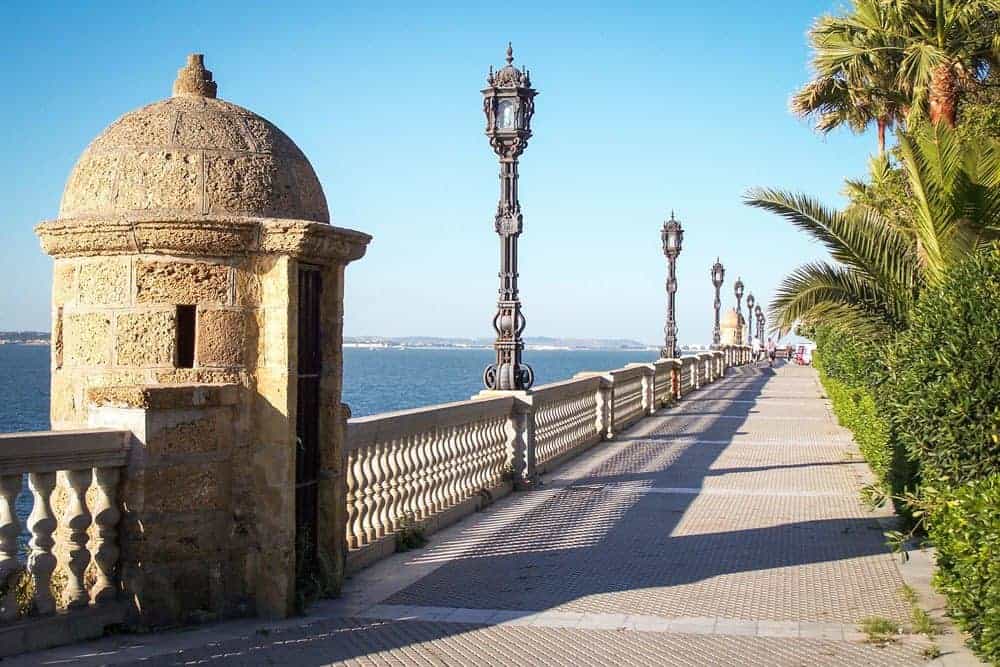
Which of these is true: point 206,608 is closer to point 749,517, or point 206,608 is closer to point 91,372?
point 91,372

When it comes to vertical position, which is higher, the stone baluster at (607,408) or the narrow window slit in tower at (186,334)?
the narrow window slit in tower at (186,334)

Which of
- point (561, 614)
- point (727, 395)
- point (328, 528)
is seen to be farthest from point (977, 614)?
point (727, 395)

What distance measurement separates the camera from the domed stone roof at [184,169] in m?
6.91

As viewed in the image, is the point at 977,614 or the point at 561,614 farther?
the point at 561,614

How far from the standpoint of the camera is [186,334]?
23.0ft

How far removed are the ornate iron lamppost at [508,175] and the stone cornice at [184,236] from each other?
726 centimetres

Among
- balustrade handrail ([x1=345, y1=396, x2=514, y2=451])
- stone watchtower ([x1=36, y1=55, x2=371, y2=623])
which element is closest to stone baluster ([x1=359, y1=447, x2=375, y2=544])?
balustrade handrail ([x1=345, y1=396, x2=514, y2=451])

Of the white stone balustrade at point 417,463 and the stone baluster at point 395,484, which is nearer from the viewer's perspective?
the white stone balustrade at point 417,463

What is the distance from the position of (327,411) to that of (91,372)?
1614 mm

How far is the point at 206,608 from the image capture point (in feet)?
22.7

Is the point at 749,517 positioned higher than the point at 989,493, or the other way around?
the point at 989,493

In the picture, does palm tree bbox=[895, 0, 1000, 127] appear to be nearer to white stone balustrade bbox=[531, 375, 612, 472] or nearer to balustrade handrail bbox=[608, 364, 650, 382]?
white stone balustrade bbox=[531, 375, 612, 472]

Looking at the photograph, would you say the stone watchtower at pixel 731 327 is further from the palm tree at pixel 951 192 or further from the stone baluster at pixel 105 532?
the stone baluster at pixel 105 532

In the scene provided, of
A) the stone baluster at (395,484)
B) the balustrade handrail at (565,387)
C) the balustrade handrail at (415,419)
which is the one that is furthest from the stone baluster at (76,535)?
the balustrade handrail at (565,387)
